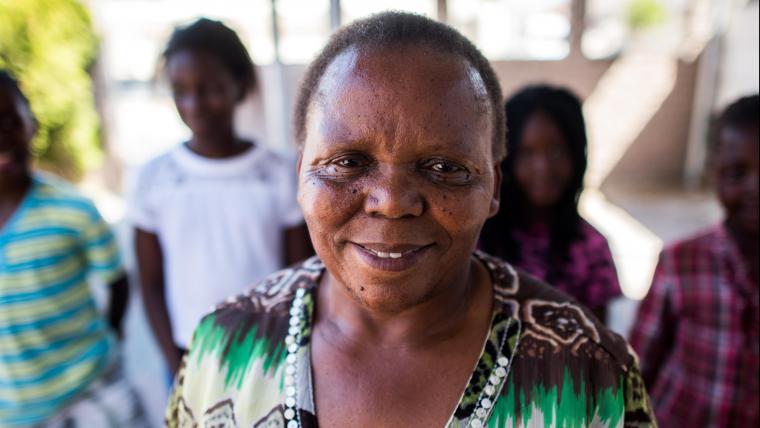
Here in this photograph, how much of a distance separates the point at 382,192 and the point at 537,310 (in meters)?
0.48

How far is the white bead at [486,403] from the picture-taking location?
1103mm

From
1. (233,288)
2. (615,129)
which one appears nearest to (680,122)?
(615,129)

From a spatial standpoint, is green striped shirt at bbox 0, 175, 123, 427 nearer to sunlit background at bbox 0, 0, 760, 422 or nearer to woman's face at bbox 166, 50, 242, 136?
woman's face at bbox 166, 50, 242, 136

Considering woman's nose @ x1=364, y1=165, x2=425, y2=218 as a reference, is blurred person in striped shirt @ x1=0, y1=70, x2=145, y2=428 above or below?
below

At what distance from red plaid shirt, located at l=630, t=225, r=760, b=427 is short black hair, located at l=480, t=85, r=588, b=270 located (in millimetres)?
461

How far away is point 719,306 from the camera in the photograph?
1729 millimetres

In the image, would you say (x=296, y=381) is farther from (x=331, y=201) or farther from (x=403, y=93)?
(x=403, y=93)

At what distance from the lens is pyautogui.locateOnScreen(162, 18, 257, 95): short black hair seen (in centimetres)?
215

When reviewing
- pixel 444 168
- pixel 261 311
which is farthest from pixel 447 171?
pixel 261 311

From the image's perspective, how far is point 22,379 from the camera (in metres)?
1.94

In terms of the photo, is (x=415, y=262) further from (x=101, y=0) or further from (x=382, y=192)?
(x=101, y=0)

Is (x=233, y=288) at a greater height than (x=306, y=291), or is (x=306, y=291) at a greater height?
(x=306, y=291)

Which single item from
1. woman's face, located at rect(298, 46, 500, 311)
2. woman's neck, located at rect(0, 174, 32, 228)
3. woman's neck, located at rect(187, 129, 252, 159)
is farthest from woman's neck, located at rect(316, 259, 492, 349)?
woman's neck, located at rect(0, 174, 32, 228)

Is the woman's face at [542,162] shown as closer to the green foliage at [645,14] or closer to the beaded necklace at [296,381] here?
the beaded necklace at [296,381]
